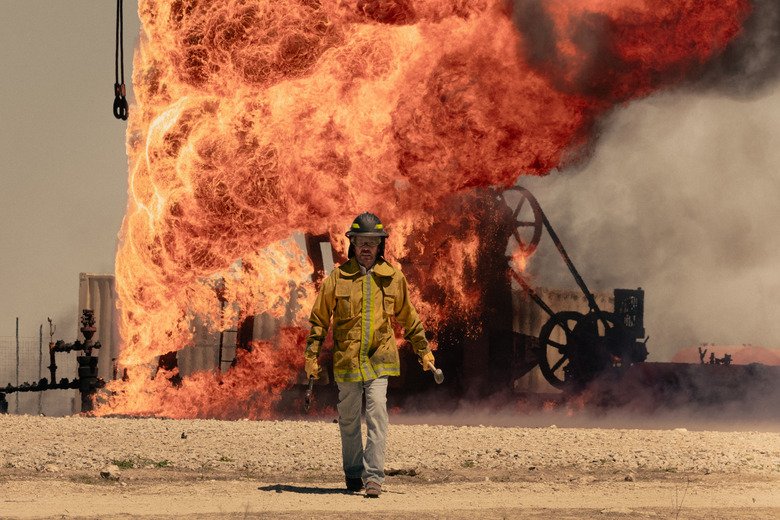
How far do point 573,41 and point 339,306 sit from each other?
34.2 feet

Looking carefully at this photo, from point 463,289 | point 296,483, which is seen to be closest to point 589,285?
point 463,289

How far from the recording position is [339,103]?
19.6 meters

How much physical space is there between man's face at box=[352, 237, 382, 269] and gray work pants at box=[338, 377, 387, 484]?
1.06 m

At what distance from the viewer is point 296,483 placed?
1162 cm

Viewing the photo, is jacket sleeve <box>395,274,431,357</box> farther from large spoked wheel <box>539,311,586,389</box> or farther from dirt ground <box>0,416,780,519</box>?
large spoked wheel <box>539,311,586,389</box>

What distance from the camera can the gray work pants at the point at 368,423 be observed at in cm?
1034

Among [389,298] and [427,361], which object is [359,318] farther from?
[427,361]

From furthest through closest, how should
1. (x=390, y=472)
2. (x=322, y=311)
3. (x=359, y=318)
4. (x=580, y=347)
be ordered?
(x=580, y=347)
(x=390, y=472)
(x=322, y=311)
(x=359, y=318)

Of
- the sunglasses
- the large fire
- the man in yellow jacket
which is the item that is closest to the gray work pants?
the man in yellow jacket

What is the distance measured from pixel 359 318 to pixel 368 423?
93 cm

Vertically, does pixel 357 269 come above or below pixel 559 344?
above

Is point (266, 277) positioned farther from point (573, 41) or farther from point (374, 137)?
point (573, 41)

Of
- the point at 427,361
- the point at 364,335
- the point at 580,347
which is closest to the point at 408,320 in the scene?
the point at 427,361

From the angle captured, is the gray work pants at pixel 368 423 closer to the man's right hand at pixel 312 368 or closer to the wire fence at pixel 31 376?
the man's right hand at pixel 312 368
